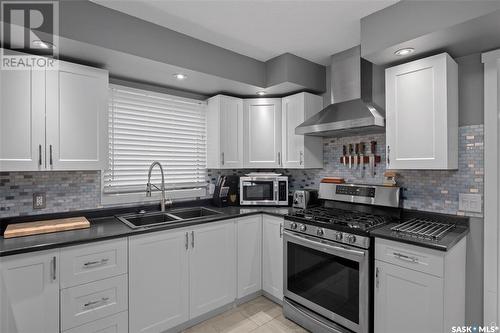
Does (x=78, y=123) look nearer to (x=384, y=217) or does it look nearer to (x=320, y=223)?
(x=320, y=223)

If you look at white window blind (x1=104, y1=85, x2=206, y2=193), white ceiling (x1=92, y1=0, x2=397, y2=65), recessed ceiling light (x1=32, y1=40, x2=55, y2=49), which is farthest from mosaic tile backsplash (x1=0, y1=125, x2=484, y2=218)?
white ceiling (x1=92, y1=0, x2=397, y2=65)

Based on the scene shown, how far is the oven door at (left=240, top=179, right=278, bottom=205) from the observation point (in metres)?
3.01

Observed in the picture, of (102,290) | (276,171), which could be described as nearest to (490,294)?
(276,171)

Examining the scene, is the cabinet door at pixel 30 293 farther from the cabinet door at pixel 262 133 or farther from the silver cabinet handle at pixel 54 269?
the cabinet door at pixel 262 133

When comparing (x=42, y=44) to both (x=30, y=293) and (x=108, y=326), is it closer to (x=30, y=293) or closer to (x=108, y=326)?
(x=30, y=293)

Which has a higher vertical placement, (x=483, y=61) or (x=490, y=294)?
(x=483, y=61)

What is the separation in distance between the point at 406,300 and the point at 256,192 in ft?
5.74

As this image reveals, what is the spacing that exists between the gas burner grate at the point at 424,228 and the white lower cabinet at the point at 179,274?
144 cm

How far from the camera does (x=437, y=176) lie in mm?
2082

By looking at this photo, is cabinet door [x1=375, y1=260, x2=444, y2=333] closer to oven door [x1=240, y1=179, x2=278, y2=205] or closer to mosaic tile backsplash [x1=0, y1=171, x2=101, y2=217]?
oven door [x1=240, y1=179, x2=278, y2=205]

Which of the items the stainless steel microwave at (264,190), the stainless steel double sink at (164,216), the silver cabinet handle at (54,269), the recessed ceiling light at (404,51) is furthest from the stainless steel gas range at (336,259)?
the silver cabinet handle at (54,269)

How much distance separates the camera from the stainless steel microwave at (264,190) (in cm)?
299

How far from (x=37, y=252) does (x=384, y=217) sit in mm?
2555

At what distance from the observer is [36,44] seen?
1747 mm
